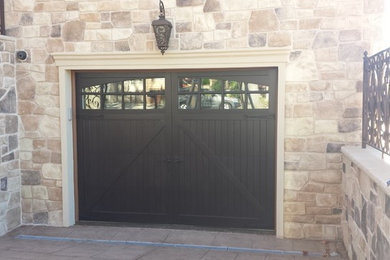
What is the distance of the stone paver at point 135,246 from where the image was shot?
→ 4.81 m

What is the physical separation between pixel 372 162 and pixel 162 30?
9.53 ft

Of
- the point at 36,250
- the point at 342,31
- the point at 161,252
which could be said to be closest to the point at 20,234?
the point at 36,250

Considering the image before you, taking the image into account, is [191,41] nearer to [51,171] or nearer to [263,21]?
[263,21]

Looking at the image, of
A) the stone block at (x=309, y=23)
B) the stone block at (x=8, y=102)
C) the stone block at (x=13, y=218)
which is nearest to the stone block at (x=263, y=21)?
the stone block at (x=309, y=23)

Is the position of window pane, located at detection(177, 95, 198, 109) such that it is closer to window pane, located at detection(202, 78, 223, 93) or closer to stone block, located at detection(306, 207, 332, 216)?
window pane, located at detection(202, 78, 223, 93)

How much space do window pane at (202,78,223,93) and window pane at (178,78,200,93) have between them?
0.32 feet

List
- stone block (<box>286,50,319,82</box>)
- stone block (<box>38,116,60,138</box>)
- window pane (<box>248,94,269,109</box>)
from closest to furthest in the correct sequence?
stone block (<box>286,50,319,82</box>) → window pane (<box>248,94,269,109</box>) → stone block (<box>38,116,60,138</box>)

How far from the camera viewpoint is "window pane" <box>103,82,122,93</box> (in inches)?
228

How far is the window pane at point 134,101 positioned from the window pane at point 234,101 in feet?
3.83

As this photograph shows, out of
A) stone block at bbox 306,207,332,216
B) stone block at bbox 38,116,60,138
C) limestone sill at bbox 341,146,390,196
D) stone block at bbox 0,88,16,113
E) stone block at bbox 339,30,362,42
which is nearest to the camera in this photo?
limestone sill at bbox 341,146,390,196

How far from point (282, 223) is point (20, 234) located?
348 cm

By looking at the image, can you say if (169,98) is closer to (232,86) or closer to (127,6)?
(232,86)

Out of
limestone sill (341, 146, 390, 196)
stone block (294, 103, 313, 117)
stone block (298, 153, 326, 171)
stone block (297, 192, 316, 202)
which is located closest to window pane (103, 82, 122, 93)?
stone block (294, 103, 313, 117)

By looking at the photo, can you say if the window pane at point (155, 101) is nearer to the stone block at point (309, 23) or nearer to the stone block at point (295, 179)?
the stone block at point (295, 179)
